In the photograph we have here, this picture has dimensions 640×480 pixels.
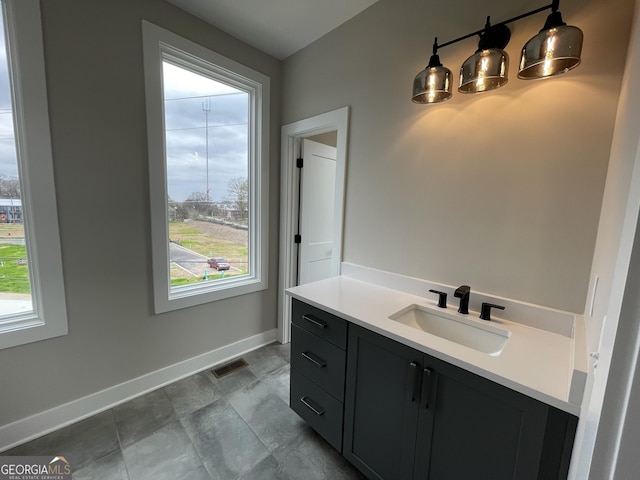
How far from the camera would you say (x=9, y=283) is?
149cm

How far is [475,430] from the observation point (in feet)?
3.13

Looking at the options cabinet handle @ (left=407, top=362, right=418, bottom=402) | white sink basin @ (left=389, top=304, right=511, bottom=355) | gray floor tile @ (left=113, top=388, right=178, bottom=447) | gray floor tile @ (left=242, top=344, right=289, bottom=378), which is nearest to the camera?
cabinet handle @ (left=407, top=362, right=418, bottom=402)

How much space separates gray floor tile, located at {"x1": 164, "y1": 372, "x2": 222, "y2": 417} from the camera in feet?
6.04

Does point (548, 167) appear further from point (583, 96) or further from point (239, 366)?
point (239, 366)

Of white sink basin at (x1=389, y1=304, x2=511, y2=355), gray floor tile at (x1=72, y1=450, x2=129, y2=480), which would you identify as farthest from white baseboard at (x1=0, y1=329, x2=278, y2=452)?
white sink basin at (x1=389, y1=304, x2=511, y2=355)

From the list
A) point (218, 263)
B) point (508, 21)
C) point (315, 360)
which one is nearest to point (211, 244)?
point (218, 263)

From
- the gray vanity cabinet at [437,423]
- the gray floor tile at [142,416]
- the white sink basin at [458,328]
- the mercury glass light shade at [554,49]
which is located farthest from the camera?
the gray floor tile at [142,416]

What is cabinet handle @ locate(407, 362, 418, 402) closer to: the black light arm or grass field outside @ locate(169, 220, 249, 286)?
the black light arm

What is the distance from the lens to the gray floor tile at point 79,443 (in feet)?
4.81

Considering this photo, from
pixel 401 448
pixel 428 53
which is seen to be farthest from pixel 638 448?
pixel 428 53

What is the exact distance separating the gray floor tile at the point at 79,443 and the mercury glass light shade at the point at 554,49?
2.78 m

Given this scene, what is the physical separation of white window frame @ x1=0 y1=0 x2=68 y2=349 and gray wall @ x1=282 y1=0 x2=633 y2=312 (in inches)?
67.4

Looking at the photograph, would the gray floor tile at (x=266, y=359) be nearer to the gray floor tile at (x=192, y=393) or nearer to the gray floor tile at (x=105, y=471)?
the gray floor tile at (x=192, y=393)

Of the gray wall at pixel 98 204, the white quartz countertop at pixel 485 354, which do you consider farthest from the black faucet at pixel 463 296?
the gray wall at pixel 98 204
